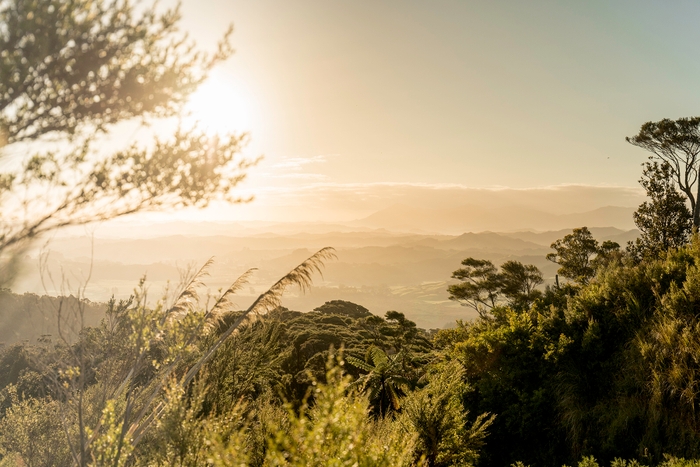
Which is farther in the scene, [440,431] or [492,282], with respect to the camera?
[492,282]

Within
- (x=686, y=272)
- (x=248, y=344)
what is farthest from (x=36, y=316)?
(x=686, y=272)

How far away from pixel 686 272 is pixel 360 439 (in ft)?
37.5

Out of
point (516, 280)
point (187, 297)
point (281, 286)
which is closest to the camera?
point (281, 286)

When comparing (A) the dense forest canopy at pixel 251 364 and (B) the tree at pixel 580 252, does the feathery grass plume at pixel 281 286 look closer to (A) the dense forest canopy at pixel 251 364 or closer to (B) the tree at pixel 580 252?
(A) the dense forest canopy at pixel 251 364

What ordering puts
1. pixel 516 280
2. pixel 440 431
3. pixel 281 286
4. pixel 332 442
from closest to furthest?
1. pixel 332 442
2. pixel 440 431
3. pixel 281 286
4. pixel 516 280

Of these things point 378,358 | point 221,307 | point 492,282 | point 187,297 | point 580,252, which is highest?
point 187,297

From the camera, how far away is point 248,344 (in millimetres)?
14578

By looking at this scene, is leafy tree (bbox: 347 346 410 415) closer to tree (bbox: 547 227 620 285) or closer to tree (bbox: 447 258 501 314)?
tree (bbox: 447 258 501 314)

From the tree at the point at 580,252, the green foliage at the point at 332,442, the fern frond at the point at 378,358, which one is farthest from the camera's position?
the tree at the point at 580,252

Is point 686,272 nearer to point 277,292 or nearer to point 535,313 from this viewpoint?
point 535,313

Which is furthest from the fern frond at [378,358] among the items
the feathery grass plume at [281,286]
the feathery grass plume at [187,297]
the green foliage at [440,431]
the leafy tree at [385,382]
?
the feathery grass plume at [187,297]

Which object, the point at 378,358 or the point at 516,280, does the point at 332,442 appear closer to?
the point at 378,358

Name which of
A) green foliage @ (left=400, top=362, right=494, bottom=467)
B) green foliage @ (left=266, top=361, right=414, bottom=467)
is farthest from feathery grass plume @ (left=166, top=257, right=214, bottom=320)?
green foliage @ (left=400, top=362, right=494, bottom=467)

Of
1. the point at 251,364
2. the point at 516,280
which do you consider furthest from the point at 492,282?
the point at 251,364
